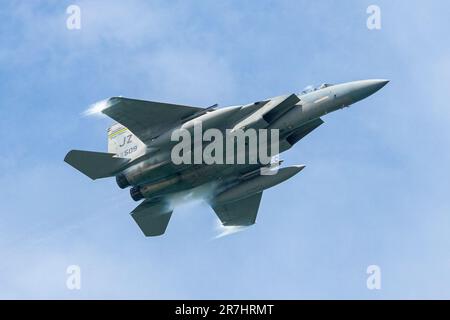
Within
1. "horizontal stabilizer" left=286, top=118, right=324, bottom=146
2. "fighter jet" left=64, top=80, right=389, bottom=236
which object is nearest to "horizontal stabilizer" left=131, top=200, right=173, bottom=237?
"fighter jet" left=64, top=80, right=389, bottom=236

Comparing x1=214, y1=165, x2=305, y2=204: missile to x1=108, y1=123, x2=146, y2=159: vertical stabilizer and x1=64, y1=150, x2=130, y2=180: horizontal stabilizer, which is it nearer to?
x1=108, y1=123, x2=146, y2=159: vertical stabilizer

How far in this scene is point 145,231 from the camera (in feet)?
130

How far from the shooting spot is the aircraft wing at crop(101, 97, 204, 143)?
36.3 meters

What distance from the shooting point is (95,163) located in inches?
1458

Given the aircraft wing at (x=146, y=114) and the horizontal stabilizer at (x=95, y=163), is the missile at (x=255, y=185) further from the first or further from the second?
the horizontal stabilizer at (x=95, y=163)

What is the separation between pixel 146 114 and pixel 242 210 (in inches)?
284

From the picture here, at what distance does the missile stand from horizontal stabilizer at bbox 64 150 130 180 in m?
5.14

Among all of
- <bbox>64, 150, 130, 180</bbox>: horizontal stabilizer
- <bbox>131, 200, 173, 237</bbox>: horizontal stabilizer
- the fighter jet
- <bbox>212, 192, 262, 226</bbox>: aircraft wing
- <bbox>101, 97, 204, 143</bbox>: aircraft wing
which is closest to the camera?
the fighter jet

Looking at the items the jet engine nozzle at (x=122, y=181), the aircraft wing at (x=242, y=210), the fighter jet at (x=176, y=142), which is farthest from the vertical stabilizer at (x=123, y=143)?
the aircraft wing at (x=242, y=210)

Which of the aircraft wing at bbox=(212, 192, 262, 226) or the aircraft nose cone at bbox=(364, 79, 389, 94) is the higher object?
the aircraft nose cone at bbox=(364, 79, 389, 94)

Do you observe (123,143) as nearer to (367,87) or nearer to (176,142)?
(176,142)

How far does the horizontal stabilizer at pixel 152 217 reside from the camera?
Answer: 39.3 m
